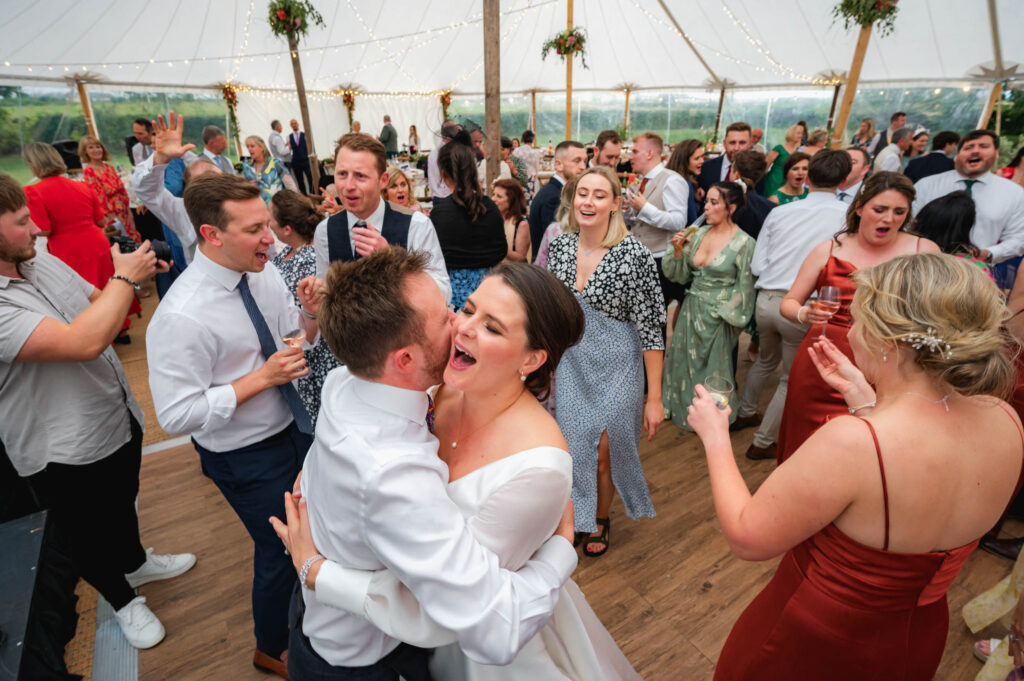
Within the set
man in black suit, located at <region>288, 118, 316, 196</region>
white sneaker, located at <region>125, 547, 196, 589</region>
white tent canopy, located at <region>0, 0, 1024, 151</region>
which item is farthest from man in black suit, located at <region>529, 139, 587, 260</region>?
man in black suit, located at <region>288, 118, 316, 196</region>

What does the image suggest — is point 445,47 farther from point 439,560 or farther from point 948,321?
point 439,560

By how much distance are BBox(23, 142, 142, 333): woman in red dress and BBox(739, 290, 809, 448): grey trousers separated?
4737 mm

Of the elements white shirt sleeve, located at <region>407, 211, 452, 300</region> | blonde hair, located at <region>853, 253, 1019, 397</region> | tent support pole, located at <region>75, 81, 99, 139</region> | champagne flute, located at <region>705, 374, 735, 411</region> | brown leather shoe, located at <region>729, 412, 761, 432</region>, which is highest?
tent support pole, located at <region>75, 81, 99, 139</region>

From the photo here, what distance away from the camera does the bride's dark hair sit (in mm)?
1215

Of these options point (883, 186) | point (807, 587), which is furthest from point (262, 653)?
point (883, 186)

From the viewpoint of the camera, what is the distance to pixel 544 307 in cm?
122

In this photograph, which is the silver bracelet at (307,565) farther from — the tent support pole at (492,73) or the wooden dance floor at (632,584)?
the tent support pole at (492,73)

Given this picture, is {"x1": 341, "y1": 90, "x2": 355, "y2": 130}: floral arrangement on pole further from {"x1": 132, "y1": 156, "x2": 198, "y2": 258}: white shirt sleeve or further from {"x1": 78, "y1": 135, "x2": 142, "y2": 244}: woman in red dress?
{"x1": 132, "y1": 156, "x2": 198, "y2": 258}: white shirt sleeve

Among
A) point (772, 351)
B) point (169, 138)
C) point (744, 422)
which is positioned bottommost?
point (744, 422)

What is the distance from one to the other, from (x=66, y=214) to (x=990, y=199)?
6.93 meters

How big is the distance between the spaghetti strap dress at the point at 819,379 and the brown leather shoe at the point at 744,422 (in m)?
1.00

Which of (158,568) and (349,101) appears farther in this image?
(349,101)

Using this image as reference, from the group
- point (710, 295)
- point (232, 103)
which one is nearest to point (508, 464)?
point (710, 295)

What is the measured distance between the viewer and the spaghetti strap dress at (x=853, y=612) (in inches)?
42.4
